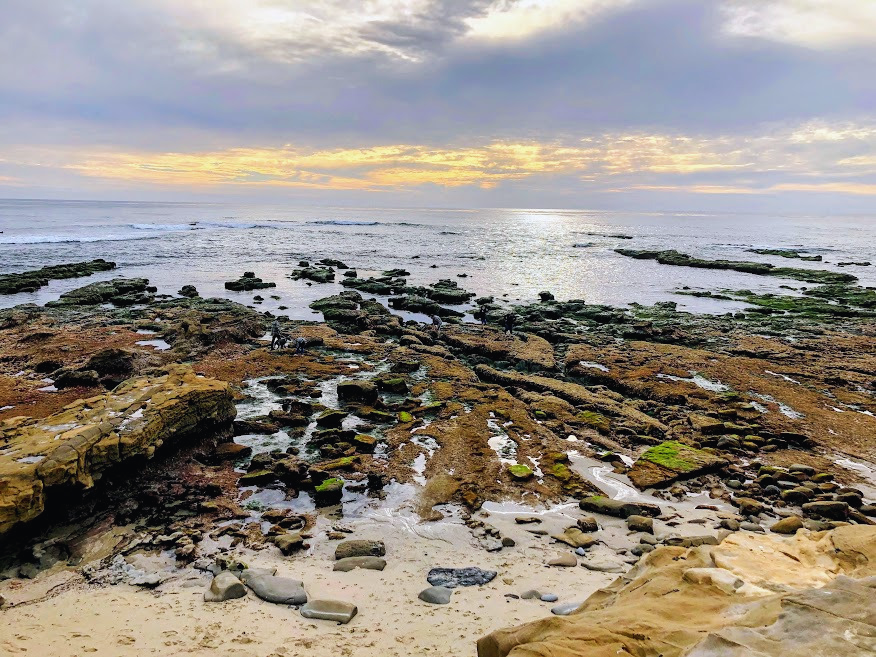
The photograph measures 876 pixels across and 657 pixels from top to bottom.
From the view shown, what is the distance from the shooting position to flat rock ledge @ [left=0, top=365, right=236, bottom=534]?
→ 298 inches

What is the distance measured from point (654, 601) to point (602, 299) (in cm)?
3362

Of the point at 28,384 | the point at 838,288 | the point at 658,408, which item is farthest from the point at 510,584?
the point at 838,288

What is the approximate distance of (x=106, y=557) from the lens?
7.64 m

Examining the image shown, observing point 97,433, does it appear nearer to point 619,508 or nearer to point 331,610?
point 331,610

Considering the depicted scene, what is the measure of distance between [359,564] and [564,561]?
3.27 metres

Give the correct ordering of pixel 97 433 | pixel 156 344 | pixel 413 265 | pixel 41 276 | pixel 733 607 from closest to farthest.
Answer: pixel 733 607 < pixel 97 433 < pixel 156 344 < pixel 41 276 < pixel 413 265

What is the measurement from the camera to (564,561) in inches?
305

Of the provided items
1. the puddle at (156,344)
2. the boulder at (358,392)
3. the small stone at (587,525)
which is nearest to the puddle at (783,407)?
the small stone at (587,525)

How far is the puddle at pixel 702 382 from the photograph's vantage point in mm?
16606

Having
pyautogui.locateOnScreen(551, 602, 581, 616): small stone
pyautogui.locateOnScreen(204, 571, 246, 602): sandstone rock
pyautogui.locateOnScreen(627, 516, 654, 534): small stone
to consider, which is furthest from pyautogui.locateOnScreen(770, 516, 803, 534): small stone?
pyautogui.locateOnScreen(204, 571, 246, 602): sandstone rock

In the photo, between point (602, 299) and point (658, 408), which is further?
point (602, 299)

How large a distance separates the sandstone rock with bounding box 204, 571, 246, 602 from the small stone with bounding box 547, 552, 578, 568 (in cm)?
467

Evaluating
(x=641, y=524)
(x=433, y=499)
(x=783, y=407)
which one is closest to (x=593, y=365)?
(x=783, y=407)

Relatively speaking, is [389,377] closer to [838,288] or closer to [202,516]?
[202,516]
